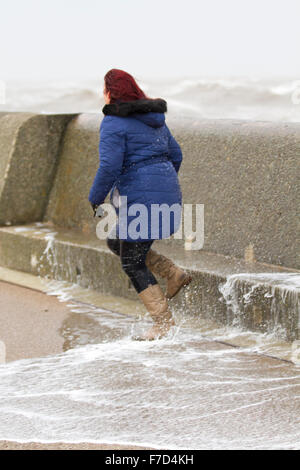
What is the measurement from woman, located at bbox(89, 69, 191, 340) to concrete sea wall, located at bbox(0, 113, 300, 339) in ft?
1.51

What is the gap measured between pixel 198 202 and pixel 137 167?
1.30 meters

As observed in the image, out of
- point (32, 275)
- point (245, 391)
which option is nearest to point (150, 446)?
point (245, 391)

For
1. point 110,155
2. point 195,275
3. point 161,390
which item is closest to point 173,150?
point 110,155

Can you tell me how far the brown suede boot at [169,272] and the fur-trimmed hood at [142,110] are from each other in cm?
91

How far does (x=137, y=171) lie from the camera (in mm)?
5059

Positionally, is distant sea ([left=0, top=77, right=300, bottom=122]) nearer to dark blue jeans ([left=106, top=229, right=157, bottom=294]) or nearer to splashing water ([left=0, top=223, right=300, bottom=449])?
dark blue jeans ([left=106, top=229, right=157, bottom=294])

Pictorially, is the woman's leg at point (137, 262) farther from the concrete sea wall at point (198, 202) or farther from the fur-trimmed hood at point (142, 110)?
the fur-trimmed hood at point (142, 110)

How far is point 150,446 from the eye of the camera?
353 cm

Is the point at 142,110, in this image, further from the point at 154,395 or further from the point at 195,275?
the point at 154,395

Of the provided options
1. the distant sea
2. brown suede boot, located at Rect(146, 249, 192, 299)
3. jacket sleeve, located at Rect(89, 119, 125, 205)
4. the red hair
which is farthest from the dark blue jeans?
the distant sea

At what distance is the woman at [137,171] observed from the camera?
4.98 m

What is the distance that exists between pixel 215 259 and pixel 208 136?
97 cm

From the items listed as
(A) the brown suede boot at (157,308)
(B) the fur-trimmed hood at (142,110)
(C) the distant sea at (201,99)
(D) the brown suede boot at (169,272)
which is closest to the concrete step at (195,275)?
(D) the brown suede boot at (169,272)

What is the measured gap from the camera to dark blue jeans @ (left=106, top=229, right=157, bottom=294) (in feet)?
17.2
